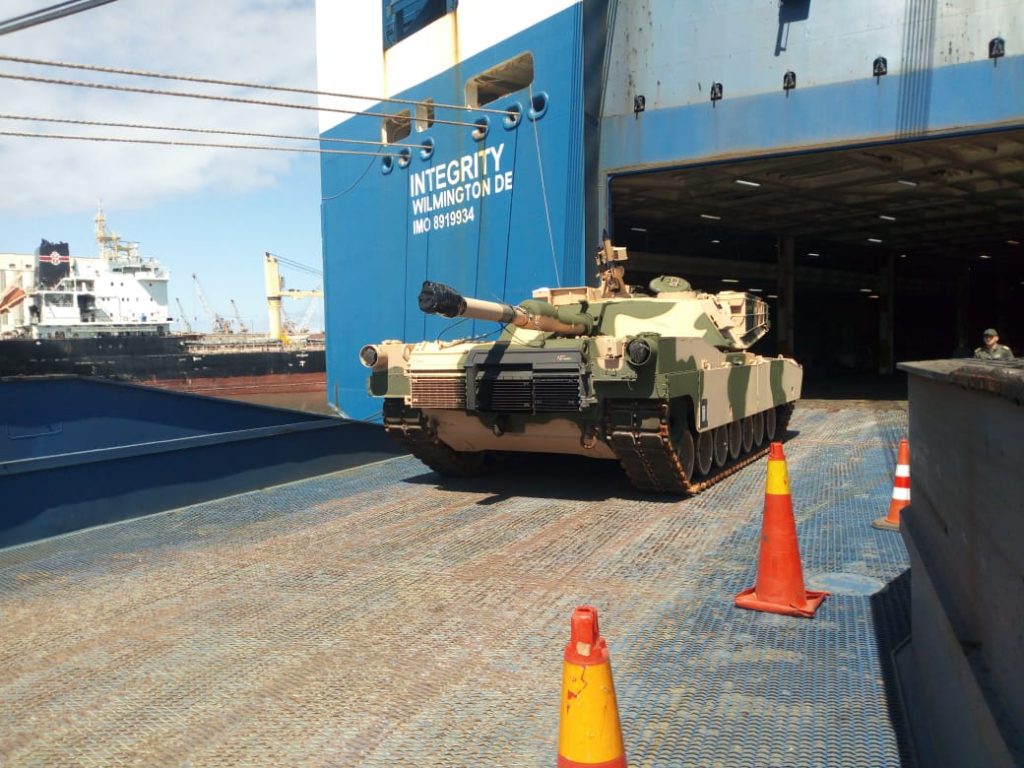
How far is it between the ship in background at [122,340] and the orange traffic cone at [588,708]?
31.0 m

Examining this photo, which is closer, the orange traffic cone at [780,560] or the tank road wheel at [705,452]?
the orange traffic cone at [780,560]

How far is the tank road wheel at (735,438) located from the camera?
984 cm

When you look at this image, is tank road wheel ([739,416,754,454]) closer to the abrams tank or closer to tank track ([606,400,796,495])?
the abrams tank

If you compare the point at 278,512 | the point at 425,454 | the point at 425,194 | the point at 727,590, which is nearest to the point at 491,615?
the point at 727,590

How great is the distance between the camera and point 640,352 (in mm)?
7516

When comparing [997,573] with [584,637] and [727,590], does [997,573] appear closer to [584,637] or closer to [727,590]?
[584,637]

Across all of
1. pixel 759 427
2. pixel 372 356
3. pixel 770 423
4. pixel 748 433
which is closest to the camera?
pixel 372 356

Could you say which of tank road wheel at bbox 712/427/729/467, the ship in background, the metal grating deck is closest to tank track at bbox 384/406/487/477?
the metal grating deck

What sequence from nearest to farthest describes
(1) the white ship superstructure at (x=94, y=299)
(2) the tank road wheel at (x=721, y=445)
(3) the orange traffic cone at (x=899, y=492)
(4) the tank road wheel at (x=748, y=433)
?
(3) the orange traffic cone at (x=899, y=492)
(2) the tank road wheel at (x=721, y=445)
(4) the tank road wheel at (x=748, y=433)
(1) the white ship superstructure at (x=94, y=299)

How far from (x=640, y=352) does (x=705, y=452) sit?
1.99 m

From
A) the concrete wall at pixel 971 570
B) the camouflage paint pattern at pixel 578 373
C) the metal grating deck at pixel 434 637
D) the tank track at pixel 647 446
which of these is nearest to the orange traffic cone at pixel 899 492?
the metal grating deck at pixel 434 637

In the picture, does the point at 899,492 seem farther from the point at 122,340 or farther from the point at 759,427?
the point at 122,340

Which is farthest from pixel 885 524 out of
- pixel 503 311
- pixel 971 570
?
pixel 971 570

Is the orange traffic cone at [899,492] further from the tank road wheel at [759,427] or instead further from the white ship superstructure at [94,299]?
the white ship superstructure at [94,299]
